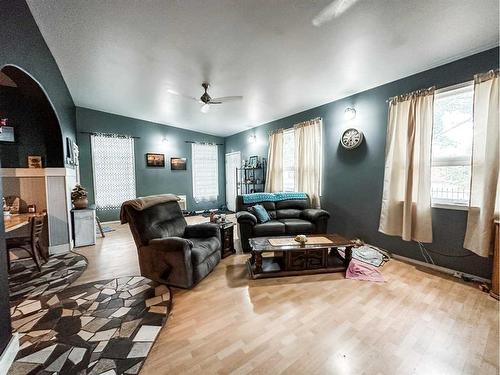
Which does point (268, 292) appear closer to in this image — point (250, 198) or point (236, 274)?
point (236, 274)

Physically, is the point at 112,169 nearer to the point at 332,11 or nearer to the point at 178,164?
the point at 178,164

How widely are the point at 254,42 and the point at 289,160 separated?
314cm

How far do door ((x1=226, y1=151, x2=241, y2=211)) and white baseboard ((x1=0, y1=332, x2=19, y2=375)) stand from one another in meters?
6.04

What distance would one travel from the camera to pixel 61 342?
64.9 inches

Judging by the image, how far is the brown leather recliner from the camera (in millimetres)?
2314

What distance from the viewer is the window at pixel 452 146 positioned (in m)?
2.60

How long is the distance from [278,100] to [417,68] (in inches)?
84.1

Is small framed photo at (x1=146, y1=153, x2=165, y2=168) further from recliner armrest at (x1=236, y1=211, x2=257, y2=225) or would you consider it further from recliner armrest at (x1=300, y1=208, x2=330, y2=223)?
recliner armrest at (x1=300, y1=208, x2=330, y2=223)

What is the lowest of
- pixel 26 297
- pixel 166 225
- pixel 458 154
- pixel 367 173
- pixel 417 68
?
pixel 26 297

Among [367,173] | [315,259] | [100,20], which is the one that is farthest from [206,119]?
[315,259]

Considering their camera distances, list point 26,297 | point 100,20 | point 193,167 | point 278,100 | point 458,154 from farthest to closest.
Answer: point 193,167 < point 278,100 < point 458,154 < point 26,297 < point 100,20

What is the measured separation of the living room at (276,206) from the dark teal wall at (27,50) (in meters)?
0.03

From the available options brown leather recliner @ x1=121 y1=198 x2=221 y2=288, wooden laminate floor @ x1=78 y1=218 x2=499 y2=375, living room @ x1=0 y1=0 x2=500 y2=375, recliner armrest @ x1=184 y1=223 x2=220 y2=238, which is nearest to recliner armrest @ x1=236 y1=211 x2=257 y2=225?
living room @ x1=0 y1=0 x2=500 y2=375

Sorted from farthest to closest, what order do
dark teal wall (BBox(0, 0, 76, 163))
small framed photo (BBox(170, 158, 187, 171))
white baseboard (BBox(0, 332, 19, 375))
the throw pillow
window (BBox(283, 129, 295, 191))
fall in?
small framed photo (BBox(170, 158, 187, 171)) → window (BBox(283, 129, 295, 191)) → the throw pillow → dark teal wall (BBox(0, 0, 76, 163)) → white baseboard (BBox(0, 332, 19, 375))
